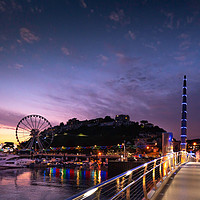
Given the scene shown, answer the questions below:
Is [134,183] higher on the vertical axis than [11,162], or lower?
higher

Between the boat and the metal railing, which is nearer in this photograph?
the metal railing

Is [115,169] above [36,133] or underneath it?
underneath

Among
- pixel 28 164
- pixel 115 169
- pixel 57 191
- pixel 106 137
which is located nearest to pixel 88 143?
pixel 106 137

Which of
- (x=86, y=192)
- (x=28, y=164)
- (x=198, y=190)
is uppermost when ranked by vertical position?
(x=86, y=192)

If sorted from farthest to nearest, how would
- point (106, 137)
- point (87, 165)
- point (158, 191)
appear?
point (106, 137), point (87, 165), point (158, 191)

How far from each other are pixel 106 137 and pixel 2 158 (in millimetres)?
119498

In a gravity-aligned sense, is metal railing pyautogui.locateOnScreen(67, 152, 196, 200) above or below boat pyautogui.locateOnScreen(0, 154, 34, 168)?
above

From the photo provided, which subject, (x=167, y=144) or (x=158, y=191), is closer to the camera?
(x=158, y=191)

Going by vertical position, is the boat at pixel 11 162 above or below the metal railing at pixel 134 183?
below

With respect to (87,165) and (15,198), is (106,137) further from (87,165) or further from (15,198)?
(15,198)

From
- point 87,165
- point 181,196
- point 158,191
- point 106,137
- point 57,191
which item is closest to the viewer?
point 181,196

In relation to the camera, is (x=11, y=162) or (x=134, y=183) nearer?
(x=134, y=183)

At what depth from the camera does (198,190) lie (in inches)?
288

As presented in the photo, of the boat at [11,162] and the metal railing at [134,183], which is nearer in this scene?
the metal railing at [134,183]
